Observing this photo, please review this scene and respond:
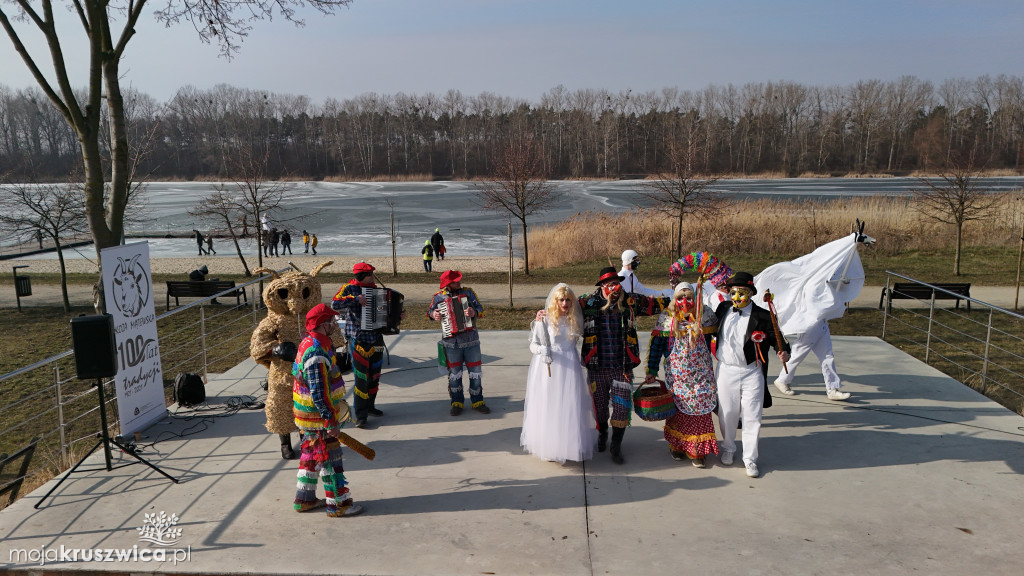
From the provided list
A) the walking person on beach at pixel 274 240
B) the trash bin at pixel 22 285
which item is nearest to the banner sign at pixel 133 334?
the trash bin at pixel 22 285

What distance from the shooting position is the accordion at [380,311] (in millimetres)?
7824

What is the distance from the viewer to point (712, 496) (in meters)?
6.10

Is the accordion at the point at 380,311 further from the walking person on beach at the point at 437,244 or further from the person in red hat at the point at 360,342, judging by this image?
the walking person on beach at the point at 437,244

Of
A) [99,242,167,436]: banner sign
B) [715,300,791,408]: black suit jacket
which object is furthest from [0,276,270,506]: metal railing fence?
[715,300,791,408]: black suit jacket

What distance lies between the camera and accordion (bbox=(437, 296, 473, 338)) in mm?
7906

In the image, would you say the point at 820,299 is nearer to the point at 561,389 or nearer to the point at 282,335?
the point at 561,389

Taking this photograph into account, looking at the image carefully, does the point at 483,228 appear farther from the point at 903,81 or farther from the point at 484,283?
the point at 903,81

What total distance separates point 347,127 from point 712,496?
3951 inches

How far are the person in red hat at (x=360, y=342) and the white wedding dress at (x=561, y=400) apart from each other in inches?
87.1

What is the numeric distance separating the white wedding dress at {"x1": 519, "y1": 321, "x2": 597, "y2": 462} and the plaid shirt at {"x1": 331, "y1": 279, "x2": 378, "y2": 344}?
7.26 ft

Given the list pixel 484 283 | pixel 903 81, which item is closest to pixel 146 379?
pixel 484 283

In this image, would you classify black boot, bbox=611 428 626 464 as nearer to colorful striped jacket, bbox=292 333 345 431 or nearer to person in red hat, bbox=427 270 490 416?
person in red hat, bbox=427 270 490 416

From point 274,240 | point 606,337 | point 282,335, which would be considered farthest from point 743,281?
point 274,240

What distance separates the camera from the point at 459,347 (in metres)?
8.01
